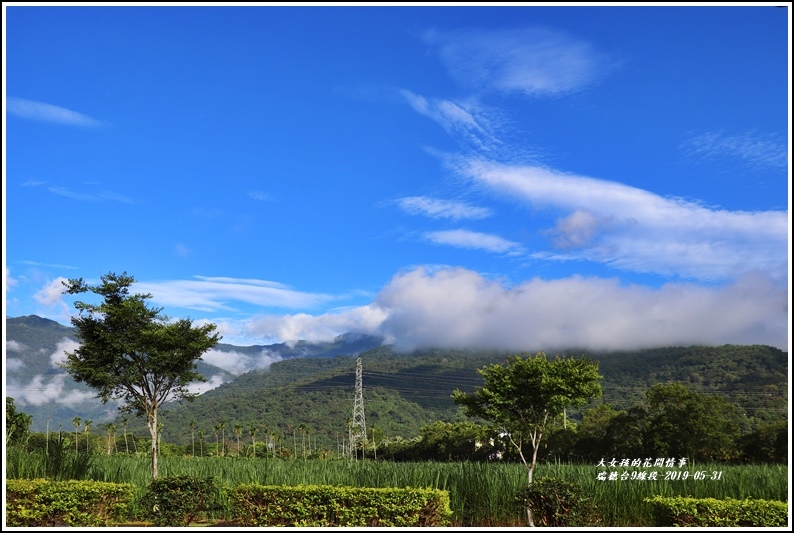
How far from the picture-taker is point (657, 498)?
426 inches

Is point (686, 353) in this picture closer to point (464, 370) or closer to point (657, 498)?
point (464, 370)

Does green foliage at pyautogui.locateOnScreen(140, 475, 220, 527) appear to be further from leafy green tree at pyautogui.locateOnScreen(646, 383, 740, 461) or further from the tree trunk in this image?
leafy green tree at pyautogui.locateOnScreen(646, 383, 740, 461)

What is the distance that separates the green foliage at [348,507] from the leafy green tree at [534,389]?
18.3ft

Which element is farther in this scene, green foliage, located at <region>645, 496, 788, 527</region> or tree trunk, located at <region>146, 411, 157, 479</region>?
tree trunk, located at <region>146, 411, 157, 479</region>

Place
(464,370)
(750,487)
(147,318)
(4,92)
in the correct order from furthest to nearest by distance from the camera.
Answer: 1. (464,370)
2. (147,318)
3. (750,487)
4. (4,92)

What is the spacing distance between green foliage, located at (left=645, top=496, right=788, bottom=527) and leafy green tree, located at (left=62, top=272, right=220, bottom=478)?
11384 millimetres

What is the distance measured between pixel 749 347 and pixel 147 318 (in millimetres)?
78661

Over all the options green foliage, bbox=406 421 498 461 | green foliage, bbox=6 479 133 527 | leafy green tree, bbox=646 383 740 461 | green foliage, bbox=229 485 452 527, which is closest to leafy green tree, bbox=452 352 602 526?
green foliage, bbox=229 485 452 527

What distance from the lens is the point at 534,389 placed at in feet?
53.9

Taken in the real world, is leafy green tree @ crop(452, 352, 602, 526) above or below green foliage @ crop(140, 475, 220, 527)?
above

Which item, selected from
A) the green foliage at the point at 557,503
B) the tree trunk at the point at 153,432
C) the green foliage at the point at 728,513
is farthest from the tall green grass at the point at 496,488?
the green foliage at the point at 728,513

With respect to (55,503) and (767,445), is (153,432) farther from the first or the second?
(767,445)

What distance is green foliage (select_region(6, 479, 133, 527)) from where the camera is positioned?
11.0 metres

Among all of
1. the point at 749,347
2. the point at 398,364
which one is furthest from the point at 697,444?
the point at 398,364
